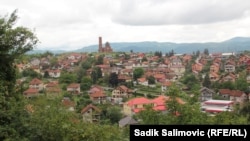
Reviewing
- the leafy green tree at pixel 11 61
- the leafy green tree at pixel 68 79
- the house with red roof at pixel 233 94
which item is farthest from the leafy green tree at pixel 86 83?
the leafy green tree at pixel 11 61

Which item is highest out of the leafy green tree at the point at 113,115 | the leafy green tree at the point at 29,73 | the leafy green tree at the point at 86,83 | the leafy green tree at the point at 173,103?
the leafy green tree at the point at 173,103

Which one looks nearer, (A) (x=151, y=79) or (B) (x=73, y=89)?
(B) (x=73, y=89)

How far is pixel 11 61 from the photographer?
30.5 ft

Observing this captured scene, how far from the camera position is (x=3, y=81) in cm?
886

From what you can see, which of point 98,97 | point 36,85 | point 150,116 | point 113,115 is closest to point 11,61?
point 150,116

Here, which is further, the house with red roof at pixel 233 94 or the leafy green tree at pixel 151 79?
the leafy green tree at pixel 151 79

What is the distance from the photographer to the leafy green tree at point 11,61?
26.3ft

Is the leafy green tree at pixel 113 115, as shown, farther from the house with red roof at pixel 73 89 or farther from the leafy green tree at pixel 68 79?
the leafy green tree at pixel 68 79

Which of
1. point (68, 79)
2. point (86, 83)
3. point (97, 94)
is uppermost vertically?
point (68, 79)

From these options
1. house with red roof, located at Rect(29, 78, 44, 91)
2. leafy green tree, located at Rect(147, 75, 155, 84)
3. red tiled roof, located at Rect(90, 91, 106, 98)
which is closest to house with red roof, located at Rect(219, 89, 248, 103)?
leafy green tree, located at Rect(147, 75, 155, 84)

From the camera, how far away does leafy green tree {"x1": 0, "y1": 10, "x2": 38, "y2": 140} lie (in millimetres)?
8008

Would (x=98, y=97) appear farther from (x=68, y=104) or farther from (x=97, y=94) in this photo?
(x=68, y=104)

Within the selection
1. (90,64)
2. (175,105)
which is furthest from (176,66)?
(175,105)

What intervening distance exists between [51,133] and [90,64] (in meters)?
50.2
